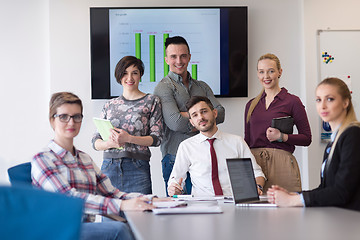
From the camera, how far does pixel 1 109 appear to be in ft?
16.7

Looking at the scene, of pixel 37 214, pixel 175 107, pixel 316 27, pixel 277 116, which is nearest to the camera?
pixel 37 214

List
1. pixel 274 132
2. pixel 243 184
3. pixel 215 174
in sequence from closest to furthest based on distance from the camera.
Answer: pixel 243 184, pixel 215 174, pixel 274 132

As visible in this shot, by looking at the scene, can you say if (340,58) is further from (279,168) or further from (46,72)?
(46,72)

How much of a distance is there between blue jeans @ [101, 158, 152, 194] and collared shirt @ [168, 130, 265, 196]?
271 mm

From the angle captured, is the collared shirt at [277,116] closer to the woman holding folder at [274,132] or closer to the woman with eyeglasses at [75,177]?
the woman holding folder at [274,132]

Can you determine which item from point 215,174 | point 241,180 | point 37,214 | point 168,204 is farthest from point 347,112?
point 37,214

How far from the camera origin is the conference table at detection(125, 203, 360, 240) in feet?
5.82

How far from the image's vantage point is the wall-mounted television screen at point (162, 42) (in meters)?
5.04

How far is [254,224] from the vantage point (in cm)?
200

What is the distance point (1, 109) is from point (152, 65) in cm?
158

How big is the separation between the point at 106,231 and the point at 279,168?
1575mm

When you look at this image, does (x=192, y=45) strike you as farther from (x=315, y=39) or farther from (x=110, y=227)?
(x=110, y=227)

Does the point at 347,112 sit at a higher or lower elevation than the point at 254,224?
higher

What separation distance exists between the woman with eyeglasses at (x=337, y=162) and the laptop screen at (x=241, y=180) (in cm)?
18
